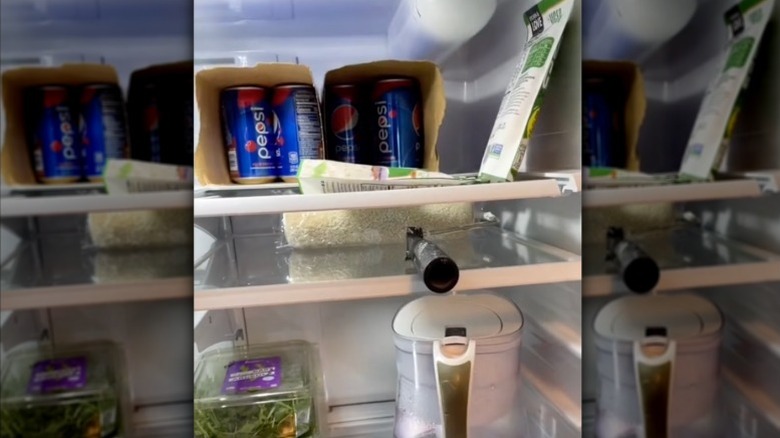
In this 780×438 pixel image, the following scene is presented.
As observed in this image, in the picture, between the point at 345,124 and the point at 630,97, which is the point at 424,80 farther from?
the point at 630,97

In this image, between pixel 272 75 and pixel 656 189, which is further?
pixel 272 75

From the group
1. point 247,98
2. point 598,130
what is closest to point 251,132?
point 247,98

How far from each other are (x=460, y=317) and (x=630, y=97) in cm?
53

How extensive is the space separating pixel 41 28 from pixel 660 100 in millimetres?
449

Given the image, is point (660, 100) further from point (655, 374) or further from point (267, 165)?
point (267, 165)

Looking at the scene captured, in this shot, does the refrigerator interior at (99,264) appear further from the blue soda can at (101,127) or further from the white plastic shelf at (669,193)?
the white plastic shelf at (669,193)

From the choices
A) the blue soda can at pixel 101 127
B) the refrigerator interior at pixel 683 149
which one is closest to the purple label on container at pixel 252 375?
the blue soda can at pixel 101 127


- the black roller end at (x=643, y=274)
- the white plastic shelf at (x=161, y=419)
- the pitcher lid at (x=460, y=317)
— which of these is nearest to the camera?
the black roller end at (x=643, y=274)

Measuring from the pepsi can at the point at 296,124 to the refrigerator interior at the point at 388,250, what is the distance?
9cm

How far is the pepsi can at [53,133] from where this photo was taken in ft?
1.28

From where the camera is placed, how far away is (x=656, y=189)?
336 mm

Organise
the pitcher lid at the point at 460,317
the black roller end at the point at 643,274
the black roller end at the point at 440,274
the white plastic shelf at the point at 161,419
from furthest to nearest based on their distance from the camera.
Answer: the pitcher lid at the point at 460,317 → the black roller end at the point at 440,274 → the white plastic shelf at the point at 161,419 → the black roller end at the point at 643,274

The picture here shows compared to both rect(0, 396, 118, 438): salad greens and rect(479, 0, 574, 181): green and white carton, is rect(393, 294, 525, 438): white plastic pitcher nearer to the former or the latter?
rect(479, 0, 574, 181): green and white carton

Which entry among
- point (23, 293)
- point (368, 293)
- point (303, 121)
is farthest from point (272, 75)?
point (23, 293)
